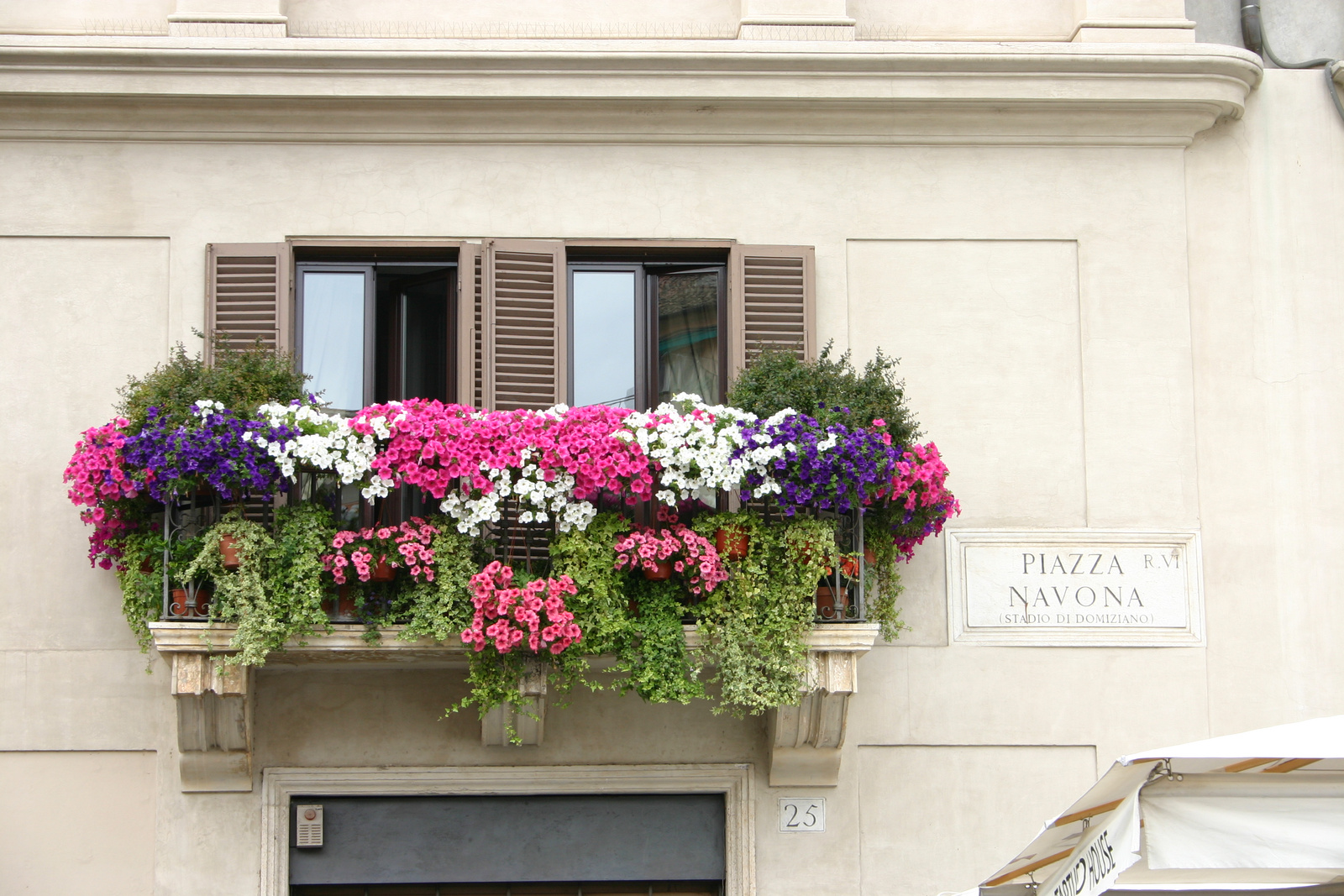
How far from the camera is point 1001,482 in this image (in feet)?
27.6

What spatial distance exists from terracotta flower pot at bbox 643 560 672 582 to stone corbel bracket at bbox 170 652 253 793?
76.6 inches

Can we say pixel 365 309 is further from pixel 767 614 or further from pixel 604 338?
pixel 767 614

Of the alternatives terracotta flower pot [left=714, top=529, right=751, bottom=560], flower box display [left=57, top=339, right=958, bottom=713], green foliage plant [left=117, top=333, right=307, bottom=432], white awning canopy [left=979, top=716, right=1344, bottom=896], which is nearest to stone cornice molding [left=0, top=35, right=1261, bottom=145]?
green foliage plant [left=117, top=333, right=307, bottom=432]

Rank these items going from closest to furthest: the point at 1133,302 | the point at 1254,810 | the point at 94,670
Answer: the point at 1254,810 < the point at 94,670 < the point at 1133,302

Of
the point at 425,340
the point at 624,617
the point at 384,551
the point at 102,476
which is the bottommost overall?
the point at 624,617

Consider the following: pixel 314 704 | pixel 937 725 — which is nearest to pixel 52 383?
pixel 314 704

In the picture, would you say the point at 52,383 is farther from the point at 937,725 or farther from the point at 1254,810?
the point at 1254,810

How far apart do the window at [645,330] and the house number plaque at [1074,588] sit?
1.69m

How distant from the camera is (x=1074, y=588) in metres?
8.29

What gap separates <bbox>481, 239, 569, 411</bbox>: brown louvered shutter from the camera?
8.30m

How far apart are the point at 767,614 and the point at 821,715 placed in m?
0.71

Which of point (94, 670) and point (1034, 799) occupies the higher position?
point (94, 670)

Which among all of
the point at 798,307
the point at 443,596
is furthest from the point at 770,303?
the point at 443,596

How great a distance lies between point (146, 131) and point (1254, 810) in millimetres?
6402
